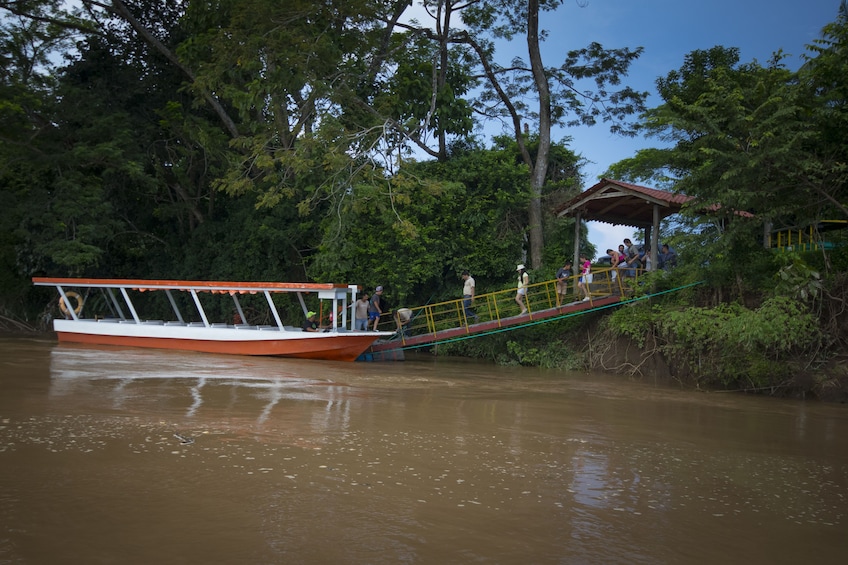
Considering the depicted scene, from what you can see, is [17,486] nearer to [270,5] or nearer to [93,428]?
[93,428]

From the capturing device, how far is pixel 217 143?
80.8ft

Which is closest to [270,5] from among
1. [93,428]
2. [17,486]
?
[93,428]

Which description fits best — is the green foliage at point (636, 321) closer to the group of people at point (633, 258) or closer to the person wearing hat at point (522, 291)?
the group of people at point (633, 258)

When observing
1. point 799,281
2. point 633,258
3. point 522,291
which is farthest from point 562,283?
point 799,281

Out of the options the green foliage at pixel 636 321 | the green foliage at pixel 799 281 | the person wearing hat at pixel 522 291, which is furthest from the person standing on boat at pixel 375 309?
the green foliage at pixel 799 281

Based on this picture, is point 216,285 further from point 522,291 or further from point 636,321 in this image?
point 636,321

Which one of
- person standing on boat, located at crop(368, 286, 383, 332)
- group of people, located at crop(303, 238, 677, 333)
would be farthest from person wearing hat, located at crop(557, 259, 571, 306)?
person standing on boat, located at crop(368, 286, 383, 332)

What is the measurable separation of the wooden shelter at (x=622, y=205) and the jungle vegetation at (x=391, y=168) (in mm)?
944

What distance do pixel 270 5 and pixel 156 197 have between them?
1047 cm

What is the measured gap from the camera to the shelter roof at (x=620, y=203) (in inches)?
737

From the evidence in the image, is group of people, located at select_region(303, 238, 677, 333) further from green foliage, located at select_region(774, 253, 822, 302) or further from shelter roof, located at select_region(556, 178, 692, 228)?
green foliage, located at select_region(774, 253, 822, 302)

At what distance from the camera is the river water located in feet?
15.9

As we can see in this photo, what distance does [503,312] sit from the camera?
2198 cm

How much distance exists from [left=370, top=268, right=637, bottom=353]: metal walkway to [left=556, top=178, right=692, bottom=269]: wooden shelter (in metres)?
1.13
